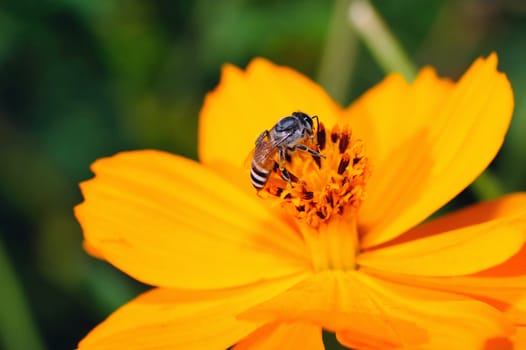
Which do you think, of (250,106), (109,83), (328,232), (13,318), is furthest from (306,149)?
(109,83)

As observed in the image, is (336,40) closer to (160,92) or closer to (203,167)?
(160,92)

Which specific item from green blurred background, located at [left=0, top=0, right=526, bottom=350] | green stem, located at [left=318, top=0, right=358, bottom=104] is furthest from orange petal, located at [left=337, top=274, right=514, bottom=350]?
green stem, located at [left=318, top=0, right=358, bottom=104]

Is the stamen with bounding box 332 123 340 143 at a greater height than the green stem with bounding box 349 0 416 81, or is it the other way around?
the green stem with bounding box 349 0 416 81

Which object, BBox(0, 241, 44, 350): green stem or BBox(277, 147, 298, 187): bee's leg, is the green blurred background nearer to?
BBox(0, 241, 44, 350): green stem

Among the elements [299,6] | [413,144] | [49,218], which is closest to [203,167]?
[413,144]

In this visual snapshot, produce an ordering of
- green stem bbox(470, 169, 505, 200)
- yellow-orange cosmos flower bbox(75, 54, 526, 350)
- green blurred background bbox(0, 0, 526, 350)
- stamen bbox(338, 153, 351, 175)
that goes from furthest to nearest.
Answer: green blurred background bbox(0, 0, 526, 350)
green stem bbox(470, 169, 505, 200)
stamen bbox(338, 153, 351, 175)
yellow-orange cosmos flower bbox(75, 54, 526, 350)

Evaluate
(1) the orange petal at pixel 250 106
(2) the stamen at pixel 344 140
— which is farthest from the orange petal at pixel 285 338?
(1) the orange petal at pixel 250 106

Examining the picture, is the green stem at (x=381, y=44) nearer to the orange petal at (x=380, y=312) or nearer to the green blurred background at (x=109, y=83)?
the green blurred background at (x=109, y=83)
